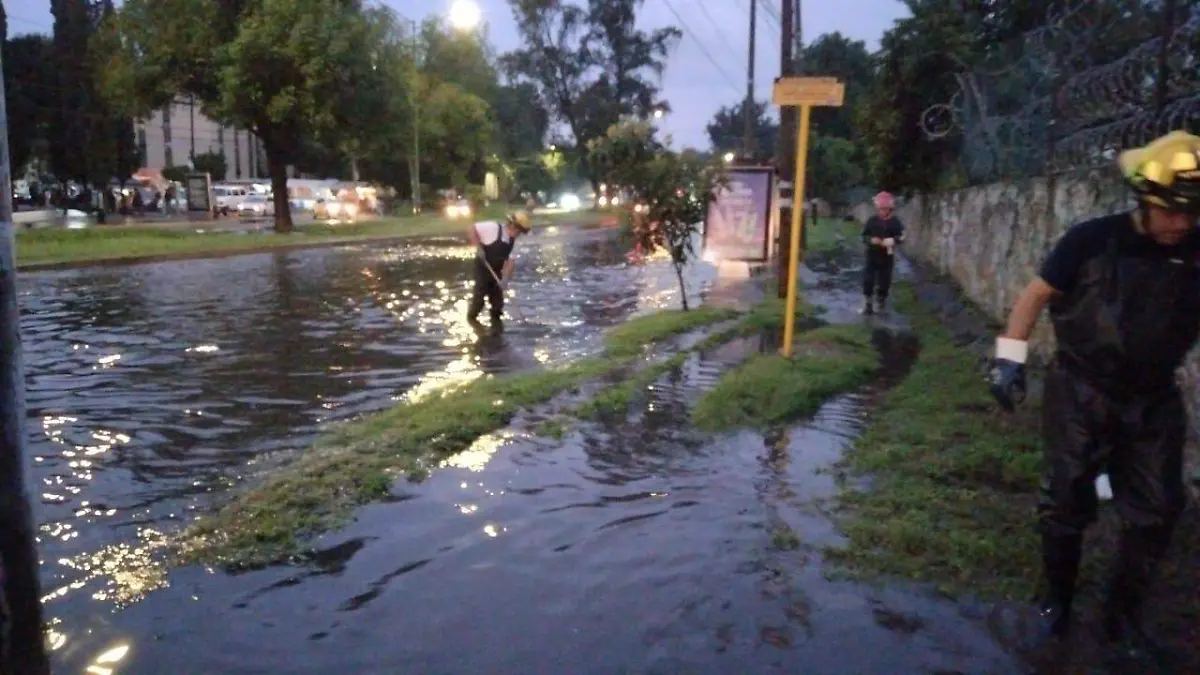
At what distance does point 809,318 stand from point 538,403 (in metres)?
6.11

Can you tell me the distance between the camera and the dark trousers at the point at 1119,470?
153 inches

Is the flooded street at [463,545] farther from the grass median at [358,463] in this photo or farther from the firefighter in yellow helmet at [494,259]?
the firefighter in yellow helmet at [494,259]

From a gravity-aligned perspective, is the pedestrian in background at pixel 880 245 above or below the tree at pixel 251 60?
below

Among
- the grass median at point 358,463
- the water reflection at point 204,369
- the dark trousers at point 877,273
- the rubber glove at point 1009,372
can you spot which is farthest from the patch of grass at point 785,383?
the rubber glove at point 1009,372

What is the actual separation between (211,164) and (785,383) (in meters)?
67.6

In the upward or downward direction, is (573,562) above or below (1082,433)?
below

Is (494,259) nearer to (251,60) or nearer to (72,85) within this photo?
(251,60)

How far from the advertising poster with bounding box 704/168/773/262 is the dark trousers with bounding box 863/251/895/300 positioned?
4293mm

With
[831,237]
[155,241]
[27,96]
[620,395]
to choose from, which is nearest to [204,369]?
[620,395]

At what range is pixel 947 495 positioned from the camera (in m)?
5.83

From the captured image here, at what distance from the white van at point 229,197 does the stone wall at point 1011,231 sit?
43.0 metres

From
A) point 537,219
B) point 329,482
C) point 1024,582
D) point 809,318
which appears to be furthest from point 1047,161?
point 537,219

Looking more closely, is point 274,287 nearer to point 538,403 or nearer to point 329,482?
point 538,403

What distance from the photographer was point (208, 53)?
1206 inches
